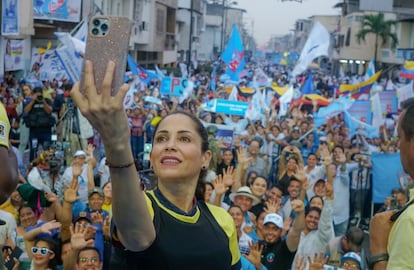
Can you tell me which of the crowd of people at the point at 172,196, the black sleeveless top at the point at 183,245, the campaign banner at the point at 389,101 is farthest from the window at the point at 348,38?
the black sleeveless top at the point at 183,245

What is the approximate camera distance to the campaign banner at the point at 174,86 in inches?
753

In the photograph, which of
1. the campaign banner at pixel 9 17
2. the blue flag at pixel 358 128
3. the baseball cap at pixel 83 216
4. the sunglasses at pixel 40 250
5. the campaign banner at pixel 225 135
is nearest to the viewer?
the sunglasses at pixel 40 250

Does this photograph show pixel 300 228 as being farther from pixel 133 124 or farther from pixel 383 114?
pixel 383 114

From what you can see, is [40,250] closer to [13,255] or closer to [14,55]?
[13,255]

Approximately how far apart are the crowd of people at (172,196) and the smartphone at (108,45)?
0.09ft

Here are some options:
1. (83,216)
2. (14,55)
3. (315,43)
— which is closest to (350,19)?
(315,43)

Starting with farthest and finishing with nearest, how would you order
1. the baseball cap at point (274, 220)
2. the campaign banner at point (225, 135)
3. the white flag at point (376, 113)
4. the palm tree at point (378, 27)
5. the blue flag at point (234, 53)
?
1. the palm tree at point (378, 27)
2. the blue flag at point (234, 53)
3. the white flag at point (376, 113)
4. the campaign banner at point (225, 135)
5. the baseball cap at point (274, 220)

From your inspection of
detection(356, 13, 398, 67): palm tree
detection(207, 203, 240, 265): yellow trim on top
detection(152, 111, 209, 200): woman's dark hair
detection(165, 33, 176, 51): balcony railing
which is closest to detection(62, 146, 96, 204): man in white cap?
detection(152, 111, 209, 200): woman's dark hair

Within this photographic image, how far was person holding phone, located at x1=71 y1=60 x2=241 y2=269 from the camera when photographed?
6.68ft

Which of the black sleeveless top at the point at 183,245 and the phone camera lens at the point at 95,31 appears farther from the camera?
the black sleeveless top at the point at 183,245

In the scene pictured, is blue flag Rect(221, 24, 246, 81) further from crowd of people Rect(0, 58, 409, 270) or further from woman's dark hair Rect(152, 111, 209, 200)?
woman's dark hair Rect(152, 111, 209, 200)

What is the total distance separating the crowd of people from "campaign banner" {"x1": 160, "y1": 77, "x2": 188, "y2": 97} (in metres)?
2.71

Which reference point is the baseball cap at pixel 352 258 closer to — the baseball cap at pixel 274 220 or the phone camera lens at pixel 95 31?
the baseball cap at pixel 274 220

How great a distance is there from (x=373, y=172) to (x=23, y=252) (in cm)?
620
